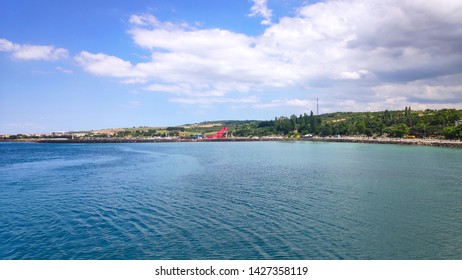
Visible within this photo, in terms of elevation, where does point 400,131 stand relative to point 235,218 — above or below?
above

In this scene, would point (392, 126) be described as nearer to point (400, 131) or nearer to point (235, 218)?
point (400, 131)

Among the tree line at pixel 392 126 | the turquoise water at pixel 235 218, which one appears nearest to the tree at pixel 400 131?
the tree line at pixel 392 126

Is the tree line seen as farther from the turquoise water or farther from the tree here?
the turquoise water

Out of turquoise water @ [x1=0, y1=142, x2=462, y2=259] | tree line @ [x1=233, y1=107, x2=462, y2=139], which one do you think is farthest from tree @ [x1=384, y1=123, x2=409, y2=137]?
turquoise water @ [x1=0, y1=142, x2=462, y2=259]

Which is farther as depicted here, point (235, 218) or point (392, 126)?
point (392, 126)

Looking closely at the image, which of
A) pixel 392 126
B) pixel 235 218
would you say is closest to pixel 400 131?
pixel 392 126

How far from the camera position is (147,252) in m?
17.4

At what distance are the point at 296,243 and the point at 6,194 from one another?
2960 cm

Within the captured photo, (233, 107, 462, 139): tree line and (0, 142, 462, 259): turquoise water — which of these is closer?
(0, 142, 462, 259): turquoise water

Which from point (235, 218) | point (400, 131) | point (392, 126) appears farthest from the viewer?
point (392, 126)

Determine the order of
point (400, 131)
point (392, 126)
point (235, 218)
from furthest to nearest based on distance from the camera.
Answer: point (392, 126) < point (400, 131) < point (235, 218)

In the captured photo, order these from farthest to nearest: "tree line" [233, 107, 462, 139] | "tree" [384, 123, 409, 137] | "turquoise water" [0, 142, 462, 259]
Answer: "tree" [384, 123, 409, 137] < "tree line" [233, 107, 462, 139] < "turquoise water" [0, 142, 462, 259]
